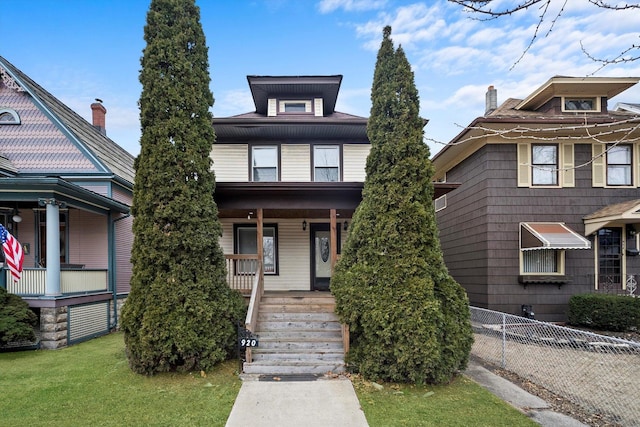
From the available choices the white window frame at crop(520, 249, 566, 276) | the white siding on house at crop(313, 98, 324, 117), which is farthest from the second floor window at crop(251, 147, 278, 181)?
the white window frame at crop(520, 249, 566, 276)

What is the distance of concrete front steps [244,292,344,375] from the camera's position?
5.45 m

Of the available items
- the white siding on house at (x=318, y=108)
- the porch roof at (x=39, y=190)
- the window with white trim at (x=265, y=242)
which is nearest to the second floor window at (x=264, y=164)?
the window with white trim at (x=265, y=242)

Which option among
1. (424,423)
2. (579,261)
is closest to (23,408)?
(424,423)

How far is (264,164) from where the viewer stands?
31.6 ft

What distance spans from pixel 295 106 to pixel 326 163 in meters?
2.24

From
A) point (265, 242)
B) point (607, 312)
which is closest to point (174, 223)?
point (265, 242)

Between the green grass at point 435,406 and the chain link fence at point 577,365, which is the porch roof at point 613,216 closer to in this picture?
the chain link fence at point 577,365

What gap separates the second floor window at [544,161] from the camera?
387 inches

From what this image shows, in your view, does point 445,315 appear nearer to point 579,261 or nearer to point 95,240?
point 579,261

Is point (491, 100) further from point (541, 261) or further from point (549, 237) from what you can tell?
point (541, 261)

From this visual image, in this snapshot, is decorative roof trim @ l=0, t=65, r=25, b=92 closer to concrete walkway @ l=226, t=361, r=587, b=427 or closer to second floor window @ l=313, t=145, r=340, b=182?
second floor window @ l=313, t=145, r=340, b=182

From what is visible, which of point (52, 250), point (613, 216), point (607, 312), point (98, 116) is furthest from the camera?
point (98, 116)

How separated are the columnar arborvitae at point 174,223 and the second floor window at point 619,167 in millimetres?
11147

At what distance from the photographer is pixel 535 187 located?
9805 millimetres
